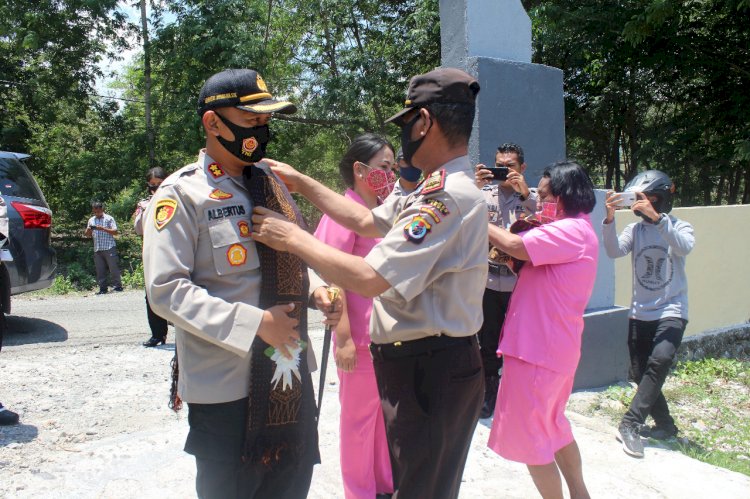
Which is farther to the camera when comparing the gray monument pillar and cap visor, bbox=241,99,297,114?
the gray monument pillar

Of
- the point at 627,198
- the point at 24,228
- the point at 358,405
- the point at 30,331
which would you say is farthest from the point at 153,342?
the point at 627,198

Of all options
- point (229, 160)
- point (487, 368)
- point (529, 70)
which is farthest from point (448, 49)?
point (229, 160)

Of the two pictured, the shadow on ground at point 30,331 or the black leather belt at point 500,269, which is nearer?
the black leather belt at point 500,269

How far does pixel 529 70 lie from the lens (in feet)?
16.7

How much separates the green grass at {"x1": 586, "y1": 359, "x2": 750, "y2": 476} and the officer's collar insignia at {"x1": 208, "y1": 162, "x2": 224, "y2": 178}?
3.92m

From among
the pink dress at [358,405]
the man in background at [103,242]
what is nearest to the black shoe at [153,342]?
the pink dress at [358,405]

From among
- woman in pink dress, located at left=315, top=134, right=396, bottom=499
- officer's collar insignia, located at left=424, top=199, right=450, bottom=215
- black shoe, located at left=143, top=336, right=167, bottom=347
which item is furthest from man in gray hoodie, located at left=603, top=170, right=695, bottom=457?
black shoe, located at left=143, top=336, right=167, bottom=347

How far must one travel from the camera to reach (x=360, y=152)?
133 inches

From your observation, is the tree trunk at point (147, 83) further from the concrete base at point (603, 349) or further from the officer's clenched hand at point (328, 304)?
the officer's clenched hand at point (328, 304)

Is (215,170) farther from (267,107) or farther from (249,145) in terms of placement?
(267,107)

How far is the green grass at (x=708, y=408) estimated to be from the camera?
4.55 meters

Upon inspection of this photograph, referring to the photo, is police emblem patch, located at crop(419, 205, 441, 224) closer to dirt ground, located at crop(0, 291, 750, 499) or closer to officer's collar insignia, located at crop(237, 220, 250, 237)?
officer's collar insignia, located at crop(237, 220, 250, 237)

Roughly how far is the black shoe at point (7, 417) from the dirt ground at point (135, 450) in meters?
0.04

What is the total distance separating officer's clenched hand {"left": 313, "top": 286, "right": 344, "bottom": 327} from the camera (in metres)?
2.26
